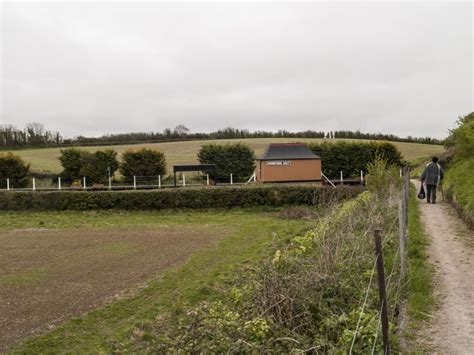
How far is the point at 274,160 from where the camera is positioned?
33.4 m

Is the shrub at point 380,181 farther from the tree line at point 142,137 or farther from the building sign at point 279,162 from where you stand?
the tree line at point 142,137

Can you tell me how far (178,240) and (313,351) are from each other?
11596 mm

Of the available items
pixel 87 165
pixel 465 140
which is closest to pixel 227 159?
pixel 87 165

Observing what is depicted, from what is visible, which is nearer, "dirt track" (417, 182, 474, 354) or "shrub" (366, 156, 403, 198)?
"dirt track" (417, 182, 474, 354)

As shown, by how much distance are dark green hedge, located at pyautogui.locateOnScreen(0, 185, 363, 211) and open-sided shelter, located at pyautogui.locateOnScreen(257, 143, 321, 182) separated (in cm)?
935

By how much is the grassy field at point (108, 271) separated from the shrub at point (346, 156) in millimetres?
19724

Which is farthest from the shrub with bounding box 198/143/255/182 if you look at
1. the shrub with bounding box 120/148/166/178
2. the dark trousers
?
the dark trousers

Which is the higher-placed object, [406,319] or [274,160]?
[274,160]

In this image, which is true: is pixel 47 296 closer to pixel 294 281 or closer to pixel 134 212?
pixel 294 281

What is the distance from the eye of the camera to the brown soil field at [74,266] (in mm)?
7895

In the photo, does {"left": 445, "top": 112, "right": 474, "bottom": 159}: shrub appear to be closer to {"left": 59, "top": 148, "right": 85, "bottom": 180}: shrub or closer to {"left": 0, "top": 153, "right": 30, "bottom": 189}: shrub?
{"left": 59, "top": 148, "right": 85, "bottom": 180}: shrub

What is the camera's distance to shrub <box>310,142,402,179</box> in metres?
38.8

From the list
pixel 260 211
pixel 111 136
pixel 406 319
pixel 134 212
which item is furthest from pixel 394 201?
pixel 111 136

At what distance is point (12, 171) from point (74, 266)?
2971 cm
